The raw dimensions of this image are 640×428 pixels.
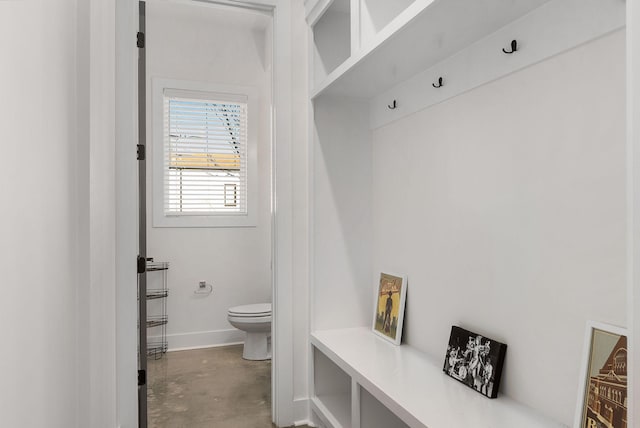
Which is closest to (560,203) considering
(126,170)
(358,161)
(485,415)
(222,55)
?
(485,415)

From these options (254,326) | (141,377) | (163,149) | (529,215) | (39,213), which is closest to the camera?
(39,213)

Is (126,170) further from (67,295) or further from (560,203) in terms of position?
(560,203)

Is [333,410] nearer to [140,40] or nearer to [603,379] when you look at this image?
[603,379]

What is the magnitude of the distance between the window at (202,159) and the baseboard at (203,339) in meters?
0.92

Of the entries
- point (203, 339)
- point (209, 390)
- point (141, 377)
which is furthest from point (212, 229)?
point (141, 377)

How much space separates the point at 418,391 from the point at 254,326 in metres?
2.04

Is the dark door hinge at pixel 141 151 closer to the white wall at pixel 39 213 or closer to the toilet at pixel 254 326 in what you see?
the white wall at pixel 39 213

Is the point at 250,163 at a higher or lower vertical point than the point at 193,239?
higher

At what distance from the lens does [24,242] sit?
49cm

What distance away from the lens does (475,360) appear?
1.47 metres

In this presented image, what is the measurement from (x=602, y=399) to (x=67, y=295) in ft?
3.89

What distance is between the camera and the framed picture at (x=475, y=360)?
4.54 ft

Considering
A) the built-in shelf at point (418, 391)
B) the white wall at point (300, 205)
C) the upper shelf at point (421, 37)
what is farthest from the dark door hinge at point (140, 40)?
the built-in shelf at point (418, 391)

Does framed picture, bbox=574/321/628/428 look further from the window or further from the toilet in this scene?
the window
